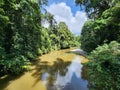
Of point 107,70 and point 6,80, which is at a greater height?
point 107,70

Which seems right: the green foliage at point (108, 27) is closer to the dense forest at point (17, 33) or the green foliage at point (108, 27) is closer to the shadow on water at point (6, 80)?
the dense forest at point (17, 33)

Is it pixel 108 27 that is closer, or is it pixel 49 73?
pixel 108 27

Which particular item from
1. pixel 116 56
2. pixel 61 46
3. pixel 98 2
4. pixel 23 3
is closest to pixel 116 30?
pixel 98 2

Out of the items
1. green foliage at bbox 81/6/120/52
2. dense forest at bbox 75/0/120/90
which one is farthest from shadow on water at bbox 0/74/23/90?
green foliage at bbox 81/6/120/52

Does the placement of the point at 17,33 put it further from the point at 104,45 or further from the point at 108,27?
the point at 104,45

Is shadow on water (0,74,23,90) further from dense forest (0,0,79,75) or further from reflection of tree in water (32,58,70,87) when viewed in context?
reflection of tree in water (32,58,70,87)

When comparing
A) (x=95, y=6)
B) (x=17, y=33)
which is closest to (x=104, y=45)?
(x=17, y=33)

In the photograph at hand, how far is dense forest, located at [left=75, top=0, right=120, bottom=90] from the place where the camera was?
5918mm

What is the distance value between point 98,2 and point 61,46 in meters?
25.8

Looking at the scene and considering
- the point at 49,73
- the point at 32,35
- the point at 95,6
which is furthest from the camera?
the point at 95,6

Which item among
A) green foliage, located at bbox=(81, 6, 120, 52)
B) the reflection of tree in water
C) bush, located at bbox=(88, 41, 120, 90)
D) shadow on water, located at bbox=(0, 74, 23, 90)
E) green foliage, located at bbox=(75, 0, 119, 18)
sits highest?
green foliage, located at bbox=(75, 0, 119, 18)

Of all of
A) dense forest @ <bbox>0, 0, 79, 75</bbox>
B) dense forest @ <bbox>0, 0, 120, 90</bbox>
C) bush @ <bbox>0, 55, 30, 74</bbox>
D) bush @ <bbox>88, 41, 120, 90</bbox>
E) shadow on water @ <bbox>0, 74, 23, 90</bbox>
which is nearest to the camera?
bush @ <bbox>88, 41, 120, 90</bbox>


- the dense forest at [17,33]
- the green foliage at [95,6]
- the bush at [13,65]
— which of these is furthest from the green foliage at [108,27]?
the bush at [13,65]

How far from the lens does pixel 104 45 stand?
8.37m
